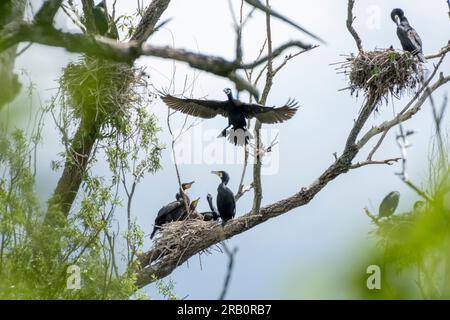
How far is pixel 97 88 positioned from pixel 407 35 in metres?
5.05

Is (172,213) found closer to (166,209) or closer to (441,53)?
(166,209)

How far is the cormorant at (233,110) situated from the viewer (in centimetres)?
1183

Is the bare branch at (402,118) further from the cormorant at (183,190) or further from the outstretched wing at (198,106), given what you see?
the cormorant at (183,190)

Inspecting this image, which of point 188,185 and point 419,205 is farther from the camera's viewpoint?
point 188,185

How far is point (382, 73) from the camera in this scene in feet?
38.8

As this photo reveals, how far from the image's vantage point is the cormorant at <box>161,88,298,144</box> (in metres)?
11.8

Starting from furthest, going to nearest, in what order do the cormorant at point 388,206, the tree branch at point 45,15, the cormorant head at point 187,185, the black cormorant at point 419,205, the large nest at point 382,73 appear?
the cormorant head at point 187,185 < the large nest at point 382,73 < the cormorant at point 388,206 < the tree branch at point 45,15 < the black cormorant at point 419,205

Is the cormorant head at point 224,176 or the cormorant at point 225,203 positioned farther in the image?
the cormorant head at point 224,176

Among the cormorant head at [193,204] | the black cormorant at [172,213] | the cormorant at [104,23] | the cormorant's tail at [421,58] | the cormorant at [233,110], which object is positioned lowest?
the black cormorant at [172,213]

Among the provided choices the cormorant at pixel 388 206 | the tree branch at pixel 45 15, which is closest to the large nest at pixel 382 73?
Answer: the cormorant at pixel 388 206

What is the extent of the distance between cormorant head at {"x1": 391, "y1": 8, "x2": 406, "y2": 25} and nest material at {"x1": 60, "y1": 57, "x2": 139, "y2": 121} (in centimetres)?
535

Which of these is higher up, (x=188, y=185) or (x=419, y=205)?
(x=188, y=185)

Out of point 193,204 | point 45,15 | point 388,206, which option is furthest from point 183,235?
point 45,15
